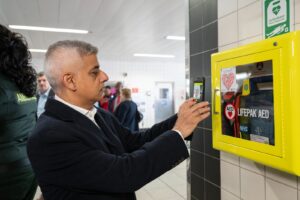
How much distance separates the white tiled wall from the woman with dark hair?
1.10 m

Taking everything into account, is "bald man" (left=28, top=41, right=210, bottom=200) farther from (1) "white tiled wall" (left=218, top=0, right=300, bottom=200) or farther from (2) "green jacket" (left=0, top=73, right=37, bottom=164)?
(1) "white tiled wall" (left=218, top=0, right=300, bottom=200)

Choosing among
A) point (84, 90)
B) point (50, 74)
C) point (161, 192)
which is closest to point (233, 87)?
point (84, 90)

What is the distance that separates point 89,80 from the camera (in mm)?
1059

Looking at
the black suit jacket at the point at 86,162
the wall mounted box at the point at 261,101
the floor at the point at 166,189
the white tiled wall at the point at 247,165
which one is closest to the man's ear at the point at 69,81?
the black suit jacket at the point at 86,162

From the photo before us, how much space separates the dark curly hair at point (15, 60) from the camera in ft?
4.10

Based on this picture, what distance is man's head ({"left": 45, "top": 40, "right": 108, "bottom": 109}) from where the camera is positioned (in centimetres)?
104

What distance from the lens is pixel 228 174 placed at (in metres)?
1.42

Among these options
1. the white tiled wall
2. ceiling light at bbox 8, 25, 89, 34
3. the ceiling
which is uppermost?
ceiling light at bbox 8, 25, 89, 34

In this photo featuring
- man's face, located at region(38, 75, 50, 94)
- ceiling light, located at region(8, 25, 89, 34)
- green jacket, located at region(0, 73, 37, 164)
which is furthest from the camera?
ceiling light, located at region(8, 25, 89, 34)

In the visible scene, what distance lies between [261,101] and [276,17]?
1.22ft

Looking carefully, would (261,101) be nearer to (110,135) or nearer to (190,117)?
(190,117)

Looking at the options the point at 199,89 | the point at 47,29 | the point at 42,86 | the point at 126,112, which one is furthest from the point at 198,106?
the point at 47,29

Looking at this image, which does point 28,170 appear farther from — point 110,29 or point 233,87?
point 110,29

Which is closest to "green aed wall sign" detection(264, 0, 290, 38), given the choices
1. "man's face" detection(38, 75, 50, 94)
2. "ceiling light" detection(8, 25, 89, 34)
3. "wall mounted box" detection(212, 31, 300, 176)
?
"wall mounted box" detection(212, 31, 300, 176)
